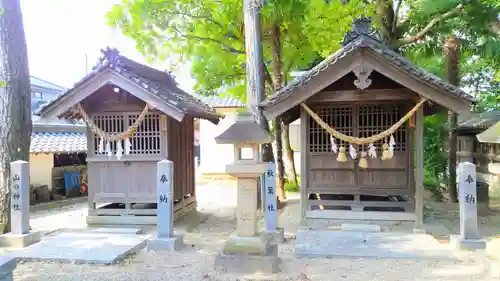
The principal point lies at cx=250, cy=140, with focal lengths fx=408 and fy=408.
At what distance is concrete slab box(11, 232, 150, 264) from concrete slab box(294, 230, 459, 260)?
344cm

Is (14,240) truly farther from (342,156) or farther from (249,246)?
(342,156)

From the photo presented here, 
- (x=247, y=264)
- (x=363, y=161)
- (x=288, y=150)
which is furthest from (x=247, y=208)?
(x=288, y=150)

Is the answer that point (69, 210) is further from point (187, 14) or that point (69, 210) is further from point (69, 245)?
point (187, 14)

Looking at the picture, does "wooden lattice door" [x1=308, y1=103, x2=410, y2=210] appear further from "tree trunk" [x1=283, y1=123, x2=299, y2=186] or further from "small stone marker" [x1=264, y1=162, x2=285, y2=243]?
"tree trunk" [x1=283, y1=123, x2=299, y2=186]

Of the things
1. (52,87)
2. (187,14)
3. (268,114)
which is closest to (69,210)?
(187,14)

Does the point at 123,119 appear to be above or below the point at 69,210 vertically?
above

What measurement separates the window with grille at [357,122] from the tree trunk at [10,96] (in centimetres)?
697

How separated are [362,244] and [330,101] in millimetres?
3457

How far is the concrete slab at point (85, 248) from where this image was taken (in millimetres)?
7592

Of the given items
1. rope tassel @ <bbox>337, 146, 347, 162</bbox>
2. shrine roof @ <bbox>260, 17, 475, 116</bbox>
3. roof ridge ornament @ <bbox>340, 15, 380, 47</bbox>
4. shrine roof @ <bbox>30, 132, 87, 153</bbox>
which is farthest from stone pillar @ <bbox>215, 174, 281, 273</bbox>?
shrine roof @ <bbox>30, 132, 87, 153</bbox>

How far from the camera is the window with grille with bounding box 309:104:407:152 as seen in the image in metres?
10.3

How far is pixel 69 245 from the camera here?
856 centimetres

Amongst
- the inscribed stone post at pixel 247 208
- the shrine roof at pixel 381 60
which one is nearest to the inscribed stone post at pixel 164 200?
the inscribed stone post at pixel 247 208

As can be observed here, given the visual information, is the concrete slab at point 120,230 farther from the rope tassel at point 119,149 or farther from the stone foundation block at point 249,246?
the stone foundation block at point 249,246
